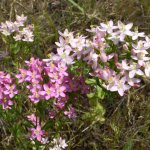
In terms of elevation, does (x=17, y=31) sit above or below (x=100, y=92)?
above

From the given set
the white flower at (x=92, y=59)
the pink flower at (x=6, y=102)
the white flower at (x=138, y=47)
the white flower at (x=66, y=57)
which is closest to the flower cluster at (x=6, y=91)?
the pink flower at (x=6, y=102)

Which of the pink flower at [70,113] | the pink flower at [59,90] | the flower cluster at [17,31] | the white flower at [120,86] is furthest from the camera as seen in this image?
the flower cluster at [17,31]

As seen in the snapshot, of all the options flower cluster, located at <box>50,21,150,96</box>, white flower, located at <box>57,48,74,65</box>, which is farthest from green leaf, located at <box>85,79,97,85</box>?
white flower, located at <box>57,48,74,65</box>

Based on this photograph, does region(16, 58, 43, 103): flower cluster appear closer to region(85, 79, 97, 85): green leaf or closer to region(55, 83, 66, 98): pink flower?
region(55, 83, 66, 98): pink flower

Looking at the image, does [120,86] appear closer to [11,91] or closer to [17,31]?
[11,91]

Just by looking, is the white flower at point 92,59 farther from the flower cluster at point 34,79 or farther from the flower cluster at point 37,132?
the flower cluster at point 37,132

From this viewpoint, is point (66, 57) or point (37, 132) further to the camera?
point (37, 132)

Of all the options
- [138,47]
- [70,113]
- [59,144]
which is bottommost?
[59,144]

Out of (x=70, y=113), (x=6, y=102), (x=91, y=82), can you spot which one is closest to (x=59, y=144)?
(x=70, y=113)
